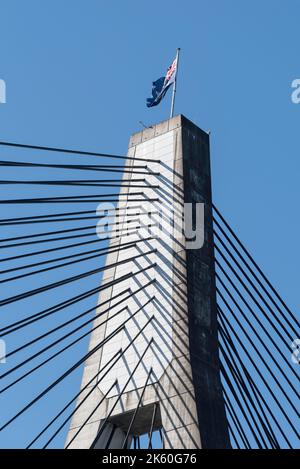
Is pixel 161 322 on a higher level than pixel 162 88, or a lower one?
lower

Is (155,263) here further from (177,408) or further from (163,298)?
(177,408)

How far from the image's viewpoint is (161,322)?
32406 mm

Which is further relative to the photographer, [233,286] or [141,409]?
[233,286]

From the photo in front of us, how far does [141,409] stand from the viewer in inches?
1228

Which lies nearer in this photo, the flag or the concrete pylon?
the concrete pylon

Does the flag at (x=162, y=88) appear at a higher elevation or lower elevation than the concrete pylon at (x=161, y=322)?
higher

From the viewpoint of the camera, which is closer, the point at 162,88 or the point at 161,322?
the point at 161,322

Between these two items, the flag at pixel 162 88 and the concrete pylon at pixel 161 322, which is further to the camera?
the flag at pixel 162 88

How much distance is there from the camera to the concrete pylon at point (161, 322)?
3050cm

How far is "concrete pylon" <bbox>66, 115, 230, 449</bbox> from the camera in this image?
3050 cm

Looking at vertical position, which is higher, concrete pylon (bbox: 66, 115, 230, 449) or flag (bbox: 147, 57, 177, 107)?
flag (bbox: 147, 57, 177, 107)
